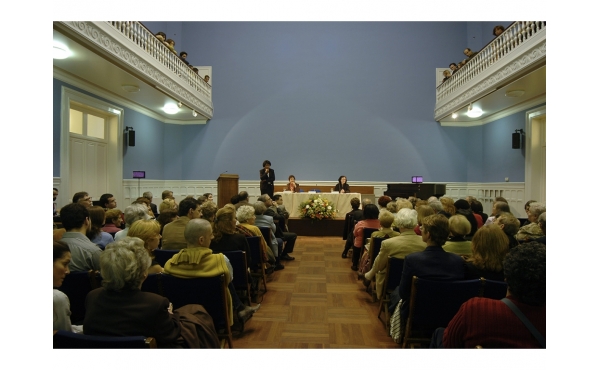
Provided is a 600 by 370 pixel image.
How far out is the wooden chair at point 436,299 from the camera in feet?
7.76

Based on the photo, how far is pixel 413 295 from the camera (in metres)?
2.46

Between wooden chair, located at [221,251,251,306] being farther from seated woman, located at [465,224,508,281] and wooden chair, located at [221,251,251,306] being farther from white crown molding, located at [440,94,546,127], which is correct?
white crown molding, located at [440,94,546,127]

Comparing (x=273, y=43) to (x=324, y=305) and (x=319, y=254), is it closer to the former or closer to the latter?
(x=319, y=254)

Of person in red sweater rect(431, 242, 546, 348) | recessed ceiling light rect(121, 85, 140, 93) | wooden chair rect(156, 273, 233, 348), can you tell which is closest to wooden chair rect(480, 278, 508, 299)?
person in red sweater rect(431, 242, 546, 348)

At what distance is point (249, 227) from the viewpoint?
4.30 m

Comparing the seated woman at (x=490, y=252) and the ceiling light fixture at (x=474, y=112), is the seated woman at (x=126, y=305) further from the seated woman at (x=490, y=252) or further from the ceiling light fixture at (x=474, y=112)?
the ceiling light fixture at (x=474, y=112)

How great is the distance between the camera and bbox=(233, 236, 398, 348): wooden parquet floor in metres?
3.07

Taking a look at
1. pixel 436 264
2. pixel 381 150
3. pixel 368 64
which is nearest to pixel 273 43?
pixel 368 64

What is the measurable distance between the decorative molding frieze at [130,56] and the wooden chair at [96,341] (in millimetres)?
4651

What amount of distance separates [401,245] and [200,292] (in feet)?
5.44

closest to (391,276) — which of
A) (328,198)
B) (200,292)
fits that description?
(200,292)

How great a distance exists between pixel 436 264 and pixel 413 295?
0.89 feet

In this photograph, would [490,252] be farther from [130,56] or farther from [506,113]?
[506,113]

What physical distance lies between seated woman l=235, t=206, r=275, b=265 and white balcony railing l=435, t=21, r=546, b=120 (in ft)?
16.3
